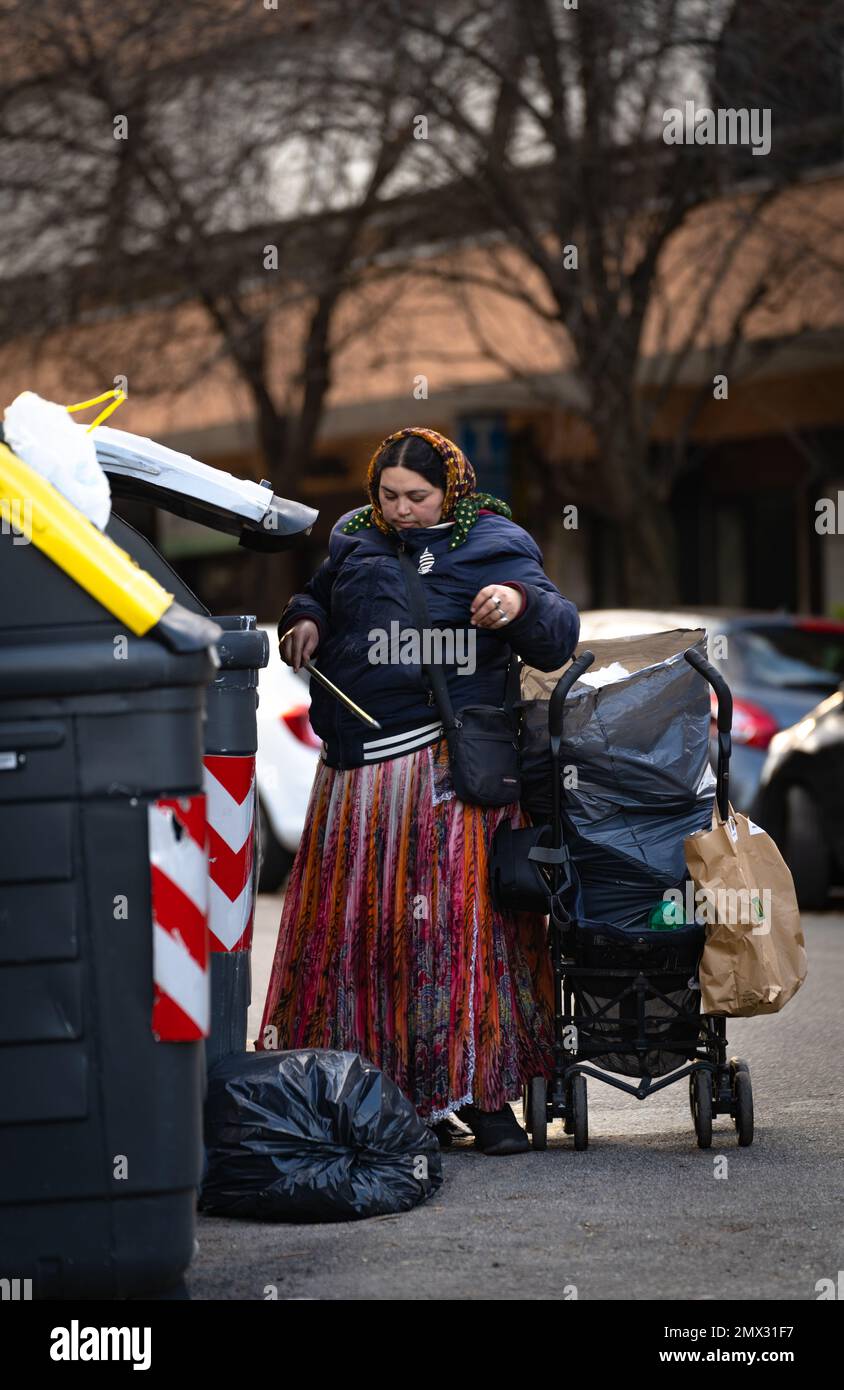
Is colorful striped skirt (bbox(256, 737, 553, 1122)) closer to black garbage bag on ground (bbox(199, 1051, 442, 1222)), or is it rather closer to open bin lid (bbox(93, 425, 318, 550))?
black garbage bag on ground (bbox(199, 1051, 442, 1222))

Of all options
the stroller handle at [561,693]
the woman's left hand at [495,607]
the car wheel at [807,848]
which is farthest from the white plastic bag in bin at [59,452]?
the car wheel at [807,848]

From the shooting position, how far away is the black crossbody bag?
5762 mm

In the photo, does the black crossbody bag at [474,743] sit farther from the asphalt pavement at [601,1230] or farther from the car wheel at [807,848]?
the car wheel at [807,848]

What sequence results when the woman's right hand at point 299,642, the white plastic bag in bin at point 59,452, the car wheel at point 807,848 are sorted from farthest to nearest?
the car wheel at point 807,848, the woman's right hand at point 299,642, the white plastic bag in bin at point 59,452

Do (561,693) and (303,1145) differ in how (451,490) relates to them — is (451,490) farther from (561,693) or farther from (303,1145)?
(303,1145)

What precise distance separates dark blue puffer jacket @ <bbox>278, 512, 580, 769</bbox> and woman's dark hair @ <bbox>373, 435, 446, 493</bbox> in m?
0.15

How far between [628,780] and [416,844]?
59 centimetres

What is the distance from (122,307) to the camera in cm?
1711

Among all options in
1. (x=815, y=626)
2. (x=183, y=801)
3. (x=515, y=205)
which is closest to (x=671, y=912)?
(x=183, y=801)

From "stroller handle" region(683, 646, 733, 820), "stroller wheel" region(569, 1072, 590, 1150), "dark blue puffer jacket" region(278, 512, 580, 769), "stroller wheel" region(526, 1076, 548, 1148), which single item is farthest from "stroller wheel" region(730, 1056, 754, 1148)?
"dark blue puffer jacket" region(278, 512, 580, 769)

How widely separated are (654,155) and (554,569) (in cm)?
907

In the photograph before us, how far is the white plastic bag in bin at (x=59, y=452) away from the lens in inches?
166

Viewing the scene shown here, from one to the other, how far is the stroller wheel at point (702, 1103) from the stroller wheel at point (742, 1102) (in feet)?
0.27

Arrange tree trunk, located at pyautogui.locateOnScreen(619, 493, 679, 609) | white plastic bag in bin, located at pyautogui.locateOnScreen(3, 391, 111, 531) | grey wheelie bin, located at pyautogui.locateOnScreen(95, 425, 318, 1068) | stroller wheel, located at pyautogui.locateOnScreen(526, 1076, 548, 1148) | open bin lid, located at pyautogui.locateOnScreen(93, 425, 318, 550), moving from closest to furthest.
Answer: white plastic bag in bin, located at pyautogui.locateOnScreen(3, 391, 111, 531)
open bin lid, located at pyautogui.locateOnScreen(93, 425, 318, 550)
grey wheelie bin, located at pyautogui.locateOnScreen(95, 425, 318, 1068)
stroller wheel, located at pyautogui.locateOnScreen(526, 1076, 548, 1148)
tree trunk, located at pyautogui.locateOnScreen(619, 493, 679, 609)
